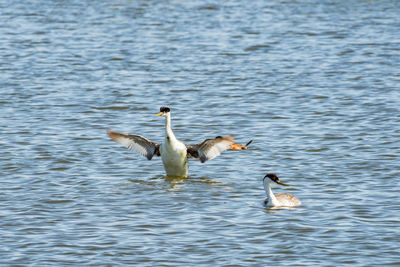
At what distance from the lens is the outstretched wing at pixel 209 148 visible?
1451cm

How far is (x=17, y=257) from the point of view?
1067cm

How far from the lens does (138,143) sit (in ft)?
50.5

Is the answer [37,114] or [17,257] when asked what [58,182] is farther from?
[37,114]

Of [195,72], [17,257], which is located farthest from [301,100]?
[17,257]

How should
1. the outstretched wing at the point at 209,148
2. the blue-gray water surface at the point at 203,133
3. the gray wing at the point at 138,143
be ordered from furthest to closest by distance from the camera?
the gray wing at the point at 138,143
the outstretched wing at the point at 209,148
the blue-gray water surface at the point at 203,133

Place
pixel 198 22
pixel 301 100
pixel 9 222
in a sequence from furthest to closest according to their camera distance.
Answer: pixel 198 22 < pixel 301 100 < pixel 9 222

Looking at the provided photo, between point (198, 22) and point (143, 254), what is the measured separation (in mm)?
23933

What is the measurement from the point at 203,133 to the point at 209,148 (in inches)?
130

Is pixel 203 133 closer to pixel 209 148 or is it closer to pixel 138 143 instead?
pixel 138 143

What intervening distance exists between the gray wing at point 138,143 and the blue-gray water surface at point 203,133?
402mm

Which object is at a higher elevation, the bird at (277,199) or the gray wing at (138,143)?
the gray wing at (138,143)

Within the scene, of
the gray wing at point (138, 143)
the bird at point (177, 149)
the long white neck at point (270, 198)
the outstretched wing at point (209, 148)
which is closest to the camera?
the long white neck at point (270, 198)

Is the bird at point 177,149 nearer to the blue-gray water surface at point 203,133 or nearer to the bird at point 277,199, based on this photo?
the blue-gray water surface at point 203,133

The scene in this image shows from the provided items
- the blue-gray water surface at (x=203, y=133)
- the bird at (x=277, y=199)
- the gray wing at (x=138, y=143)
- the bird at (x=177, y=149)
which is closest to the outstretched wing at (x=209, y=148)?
the bird at (x=177, y=149)
